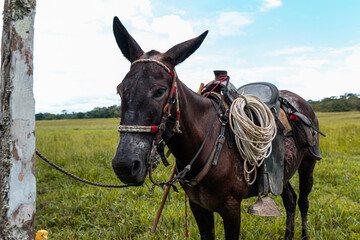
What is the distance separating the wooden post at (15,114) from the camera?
1.48 m

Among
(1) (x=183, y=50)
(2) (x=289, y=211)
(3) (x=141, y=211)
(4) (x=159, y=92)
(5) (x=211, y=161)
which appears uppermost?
(1) (x=183, y=50)

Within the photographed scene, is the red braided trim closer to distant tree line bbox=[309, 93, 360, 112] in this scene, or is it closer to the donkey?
the donkey

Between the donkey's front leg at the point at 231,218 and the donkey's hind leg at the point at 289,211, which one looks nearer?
the donkey's front leg at the point at 231,218

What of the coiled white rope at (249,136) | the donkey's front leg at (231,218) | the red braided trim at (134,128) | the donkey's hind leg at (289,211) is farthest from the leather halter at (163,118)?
the donkey's hind leg at (289,211)

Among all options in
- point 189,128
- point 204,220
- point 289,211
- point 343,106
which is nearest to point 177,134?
point 189,128

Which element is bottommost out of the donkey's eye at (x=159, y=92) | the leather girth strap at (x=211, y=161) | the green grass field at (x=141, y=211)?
the green grass field at (x=141, y=211)

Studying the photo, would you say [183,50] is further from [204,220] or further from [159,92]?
[204,220]

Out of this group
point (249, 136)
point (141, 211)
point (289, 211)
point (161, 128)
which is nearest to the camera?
point (161, 128)

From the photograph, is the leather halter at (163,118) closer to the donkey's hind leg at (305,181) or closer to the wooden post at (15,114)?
the wooden post at (15,114)

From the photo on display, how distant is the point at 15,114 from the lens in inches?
58.4

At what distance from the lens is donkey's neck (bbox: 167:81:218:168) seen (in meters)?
2.13

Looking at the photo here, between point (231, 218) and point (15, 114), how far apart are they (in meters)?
1.90

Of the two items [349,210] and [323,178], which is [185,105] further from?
[323,178]

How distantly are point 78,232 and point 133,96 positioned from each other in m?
3.04
